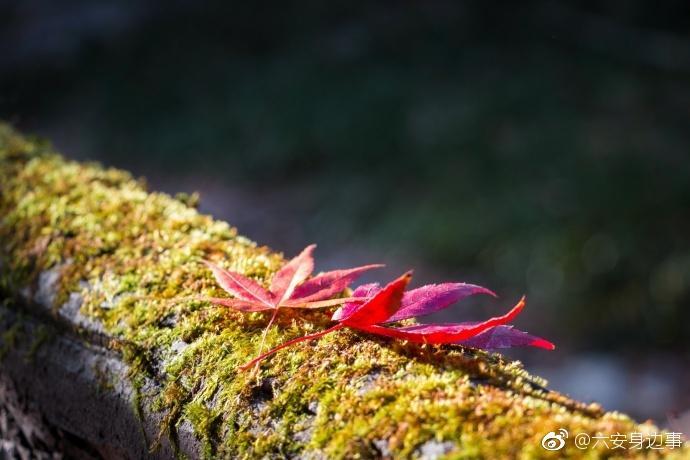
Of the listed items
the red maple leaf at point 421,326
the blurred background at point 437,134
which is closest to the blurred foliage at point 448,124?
the blurred background at point 437,134

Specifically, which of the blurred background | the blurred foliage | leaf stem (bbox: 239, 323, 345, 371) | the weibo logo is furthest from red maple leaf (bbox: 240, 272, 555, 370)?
the blurred foliage

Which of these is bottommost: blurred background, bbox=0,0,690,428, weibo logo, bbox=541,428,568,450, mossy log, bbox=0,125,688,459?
weibo logo, bbox=541,428,568,450

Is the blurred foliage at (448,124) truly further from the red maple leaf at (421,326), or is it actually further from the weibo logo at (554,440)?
the weibo logo at (554,440)

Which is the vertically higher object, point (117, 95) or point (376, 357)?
point (117, 95)

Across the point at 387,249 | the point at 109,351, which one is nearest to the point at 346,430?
the point at 109,351

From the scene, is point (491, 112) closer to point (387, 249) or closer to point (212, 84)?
point (387, 249)

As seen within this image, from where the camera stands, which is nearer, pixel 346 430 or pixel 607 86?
pixel 346 430

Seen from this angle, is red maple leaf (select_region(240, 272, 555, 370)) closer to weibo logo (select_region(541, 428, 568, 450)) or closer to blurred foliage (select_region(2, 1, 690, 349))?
weibo logo (select_region(541, 428, 568, 450))
